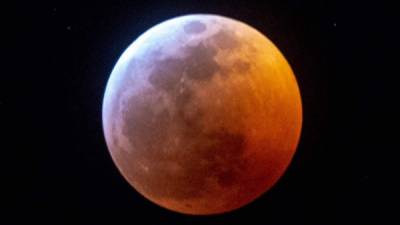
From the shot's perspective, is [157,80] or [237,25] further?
[237,25]

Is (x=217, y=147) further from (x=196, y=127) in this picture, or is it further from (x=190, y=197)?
(x=190, y=197)

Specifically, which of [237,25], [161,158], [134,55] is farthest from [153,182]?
[237,25]

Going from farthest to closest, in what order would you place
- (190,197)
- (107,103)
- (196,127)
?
(107,103)
(190,197)
(196,127)

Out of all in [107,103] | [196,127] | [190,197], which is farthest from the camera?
[107,103]

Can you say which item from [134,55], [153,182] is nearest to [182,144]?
[153,182]

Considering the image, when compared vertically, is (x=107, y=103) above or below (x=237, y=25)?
below

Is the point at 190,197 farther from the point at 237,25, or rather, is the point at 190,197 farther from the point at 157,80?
the point at 237,25

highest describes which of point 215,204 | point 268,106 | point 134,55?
point 134,55
